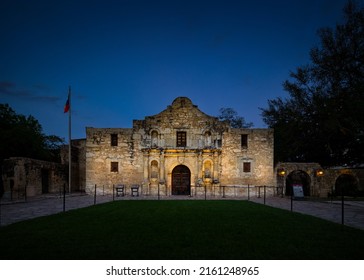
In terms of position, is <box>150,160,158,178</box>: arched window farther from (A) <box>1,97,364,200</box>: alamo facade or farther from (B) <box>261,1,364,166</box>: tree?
(B) <box>261,1,364,166</box>: tree

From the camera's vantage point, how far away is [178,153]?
26.5m

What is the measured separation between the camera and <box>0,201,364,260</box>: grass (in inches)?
220

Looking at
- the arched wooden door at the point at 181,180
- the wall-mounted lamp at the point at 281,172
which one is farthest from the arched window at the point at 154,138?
the wall-mounted lamp at the point at 281,172

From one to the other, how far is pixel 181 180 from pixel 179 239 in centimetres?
1990

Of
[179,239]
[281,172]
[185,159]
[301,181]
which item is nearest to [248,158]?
[281,172]

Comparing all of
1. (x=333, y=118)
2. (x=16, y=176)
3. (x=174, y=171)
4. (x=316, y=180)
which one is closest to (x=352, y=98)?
(x=333, y=118)

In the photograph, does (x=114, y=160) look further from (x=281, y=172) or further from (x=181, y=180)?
(x=281, y=172)

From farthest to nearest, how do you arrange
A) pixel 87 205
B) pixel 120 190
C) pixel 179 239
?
pixel 120 190, pixel 87 205, pixel 179 239

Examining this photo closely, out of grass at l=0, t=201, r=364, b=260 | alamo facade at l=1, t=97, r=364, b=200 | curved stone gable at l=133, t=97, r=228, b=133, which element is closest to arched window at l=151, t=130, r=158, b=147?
alamo facade at l=1, t=97, r=364, b=200

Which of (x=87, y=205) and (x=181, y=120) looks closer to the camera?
(x=87, y=205)

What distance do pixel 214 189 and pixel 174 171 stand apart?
Result: 371 centimetres

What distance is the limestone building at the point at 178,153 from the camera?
2645 cm

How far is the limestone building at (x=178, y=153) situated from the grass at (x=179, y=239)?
53.9 feet

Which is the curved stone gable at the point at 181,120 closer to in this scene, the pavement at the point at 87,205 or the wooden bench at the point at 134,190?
the wooden bench at the point at 134,190
